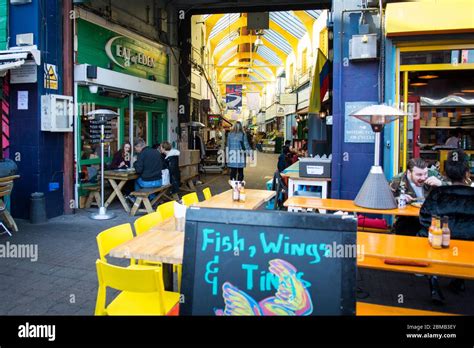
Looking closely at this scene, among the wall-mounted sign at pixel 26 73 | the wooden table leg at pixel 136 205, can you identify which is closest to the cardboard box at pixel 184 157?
the wooden table leg at pixel 136 205

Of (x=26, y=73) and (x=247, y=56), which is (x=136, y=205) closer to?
(x=26, y=73)

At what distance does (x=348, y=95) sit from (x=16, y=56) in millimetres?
5404

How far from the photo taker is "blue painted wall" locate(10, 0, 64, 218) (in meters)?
7.08

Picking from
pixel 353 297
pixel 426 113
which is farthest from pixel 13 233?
pixel 426 113

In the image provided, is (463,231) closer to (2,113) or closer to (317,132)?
(317,132)

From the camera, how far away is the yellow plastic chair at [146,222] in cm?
363

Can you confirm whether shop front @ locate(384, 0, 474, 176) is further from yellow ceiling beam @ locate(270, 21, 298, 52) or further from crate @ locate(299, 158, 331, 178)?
yellow ceiling beam @ locate(270, 21, 298, 52)

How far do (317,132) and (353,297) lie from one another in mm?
8748

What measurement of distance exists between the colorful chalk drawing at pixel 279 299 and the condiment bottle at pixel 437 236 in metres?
1.64

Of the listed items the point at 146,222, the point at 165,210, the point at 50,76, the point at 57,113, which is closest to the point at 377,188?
the point at 165,210

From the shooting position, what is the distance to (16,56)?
21.5 ft

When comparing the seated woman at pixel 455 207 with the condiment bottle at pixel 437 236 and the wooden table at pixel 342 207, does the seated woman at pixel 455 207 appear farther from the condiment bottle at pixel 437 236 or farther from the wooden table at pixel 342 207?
the condiment bottle at pixel 437 236
